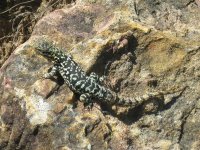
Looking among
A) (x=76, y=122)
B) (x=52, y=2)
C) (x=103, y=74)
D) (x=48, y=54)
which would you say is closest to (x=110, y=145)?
(x=76, y=122)

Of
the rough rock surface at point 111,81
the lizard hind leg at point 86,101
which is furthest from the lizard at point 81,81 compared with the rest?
the rough rock surface at point 111,81

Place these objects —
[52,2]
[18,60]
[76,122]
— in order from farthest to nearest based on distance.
→ [52,2]
[18,60]
[76,122]

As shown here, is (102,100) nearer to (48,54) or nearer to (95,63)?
(95,63)

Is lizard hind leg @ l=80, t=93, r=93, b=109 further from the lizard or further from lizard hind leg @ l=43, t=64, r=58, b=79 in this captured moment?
lizard hind leg @ l=43, t=64, r=58, b=79

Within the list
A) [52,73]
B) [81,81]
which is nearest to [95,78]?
[81,81]

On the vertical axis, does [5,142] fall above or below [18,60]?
below

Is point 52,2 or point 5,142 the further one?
point 52,2

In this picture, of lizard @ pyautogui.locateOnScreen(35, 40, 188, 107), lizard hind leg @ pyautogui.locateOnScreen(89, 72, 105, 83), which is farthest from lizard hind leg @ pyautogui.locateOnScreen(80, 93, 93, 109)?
lizard hind leg @ pyautogui.locateOnScreen(89, 72, 105, 83)

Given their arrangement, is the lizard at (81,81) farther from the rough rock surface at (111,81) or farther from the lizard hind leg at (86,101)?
the rough rock surface at (111,81)
